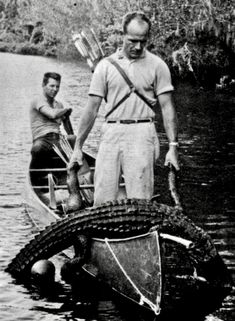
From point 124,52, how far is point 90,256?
2.30 meters

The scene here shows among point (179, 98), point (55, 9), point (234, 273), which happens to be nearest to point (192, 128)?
point (179, 98)

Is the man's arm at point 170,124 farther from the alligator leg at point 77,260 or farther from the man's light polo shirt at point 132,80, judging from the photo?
the alligator leg at point 77,260

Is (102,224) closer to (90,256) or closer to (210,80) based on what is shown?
(90,256)

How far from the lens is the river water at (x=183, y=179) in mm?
8461

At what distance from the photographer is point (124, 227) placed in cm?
810

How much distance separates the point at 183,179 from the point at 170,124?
22.6 ft

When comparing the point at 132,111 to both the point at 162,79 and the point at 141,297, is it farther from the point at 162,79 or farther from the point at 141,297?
the point at 141,297

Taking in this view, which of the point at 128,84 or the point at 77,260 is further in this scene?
the point at 77,260

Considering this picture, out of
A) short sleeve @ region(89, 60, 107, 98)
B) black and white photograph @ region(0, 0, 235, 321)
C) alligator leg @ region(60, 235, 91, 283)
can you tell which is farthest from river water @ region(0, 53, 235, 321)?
short sleeve @ region(89, 60, 107, 98)

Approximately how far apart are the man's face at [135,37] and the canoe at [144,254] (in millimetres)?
1500

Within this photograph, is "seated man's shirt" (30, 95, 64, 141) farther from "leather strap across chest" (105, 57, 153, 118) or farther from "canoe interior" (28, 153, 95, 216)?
"leather strap across chest" (105, 57, 153, 118)

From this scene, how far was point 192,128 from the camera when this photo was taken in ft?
72.5

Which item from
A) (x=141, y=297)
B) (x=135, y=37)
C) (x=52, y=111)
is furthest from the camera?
(x=52, y=111)

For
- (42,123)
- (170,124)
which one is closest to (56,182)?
(42,123)
